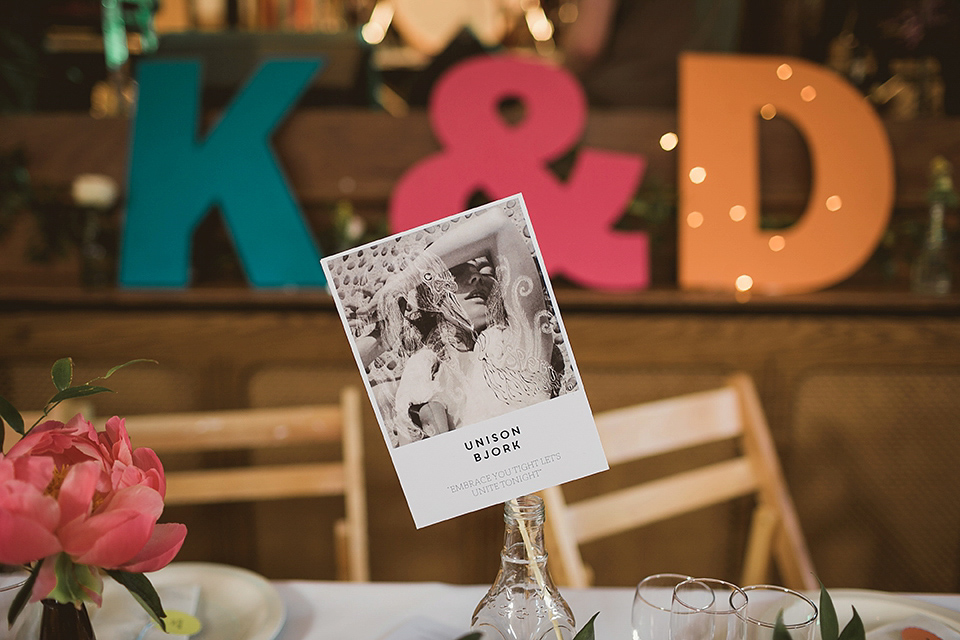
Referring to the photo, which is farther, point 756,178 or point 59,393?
point 756,178

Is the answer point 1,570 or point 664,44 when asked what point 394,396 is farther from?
point 664,44

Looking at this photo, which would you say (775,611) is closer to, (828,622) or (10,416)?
(828,622)

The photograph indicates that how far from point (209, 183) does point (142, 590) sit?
1.58 meters

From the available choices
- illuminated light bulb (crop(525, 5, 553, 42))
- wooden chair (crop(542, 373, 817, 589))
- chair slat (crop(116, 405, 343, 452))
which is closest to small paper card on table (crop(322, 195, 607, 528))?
wooden chair (crop(542, 373, 817, 589))

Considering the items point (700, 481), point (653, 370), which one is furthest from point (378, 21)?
point (700, 481)

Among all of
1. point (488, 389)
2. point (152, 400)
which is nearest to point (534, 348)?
point (488, 389)

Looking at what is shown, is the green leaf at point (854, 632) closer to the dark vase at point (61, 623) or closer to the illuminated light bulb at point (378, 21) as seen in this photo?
the dark vase at point (61, 623)

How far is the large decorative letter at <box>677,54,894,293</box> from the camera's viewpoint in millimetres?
1837

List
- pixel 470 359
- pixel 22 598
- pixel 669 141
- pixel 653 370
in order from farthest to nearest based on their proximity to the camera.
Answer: pixel 669 141 → pixel 653 370 → pixel 470 359 → pixel 22 598

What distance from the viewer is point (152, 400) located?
181 cm

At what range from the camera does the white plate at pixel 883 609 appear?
0.77m

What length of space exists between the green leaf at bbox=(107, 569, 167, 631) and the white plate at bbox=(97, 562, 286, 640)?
27 centimetres

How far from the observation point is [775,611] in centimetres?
70

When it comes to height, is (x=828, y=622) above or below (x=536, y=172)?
below
